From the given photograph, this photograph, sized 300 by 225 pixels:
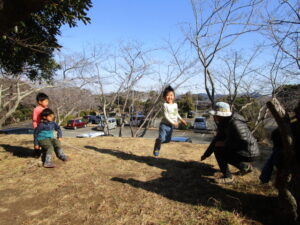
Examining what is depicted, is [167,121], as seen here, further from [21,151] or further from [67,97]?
[67,97]

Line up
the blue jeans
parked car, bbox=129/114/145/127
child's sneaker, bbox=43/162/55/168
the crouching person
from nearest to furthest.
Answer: child's sneaker, bbox=43/162/55/168
the crouching person
the blue jeans
parked car, bbox=129/114/145/127

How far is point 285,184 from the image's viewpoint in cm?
159

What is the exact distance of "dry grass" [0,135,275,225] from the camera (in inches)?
70.5

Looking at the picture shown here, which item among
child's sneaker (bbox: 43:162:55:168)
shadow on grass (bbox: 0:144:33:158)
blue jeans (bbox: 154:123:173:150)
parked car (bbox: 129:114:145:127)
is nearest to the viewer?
child's sneaker (bbox: 43:162:55:168)

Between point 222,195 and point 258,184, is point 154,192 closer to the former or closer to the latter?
point 222,195

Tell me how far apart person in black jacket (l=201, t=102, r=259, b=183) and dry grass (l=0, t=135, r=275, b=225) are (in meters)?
0.25

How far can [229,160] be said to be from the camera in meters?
2.51

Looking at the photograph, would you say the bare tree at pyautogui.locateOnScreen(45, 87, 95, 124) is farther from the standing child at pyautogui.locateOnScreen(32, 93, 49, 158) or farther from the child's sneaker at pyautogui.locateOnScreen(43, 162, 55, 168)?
the child's sneaker at pyautogui.locateOnScreen(43, 162, 55, 168)

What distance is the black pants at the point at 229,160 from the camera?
7.79ft

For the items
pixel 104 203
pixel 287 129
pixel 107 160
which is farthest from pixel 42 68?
pixel 287 129

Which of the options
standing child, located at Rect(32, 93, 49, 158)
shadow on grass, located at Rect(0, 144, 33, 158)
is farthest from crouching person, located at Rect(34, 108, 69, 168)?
shadow on grass, located at Rect(0, 144, 33, 158)

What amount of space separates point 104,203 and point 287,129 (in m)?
1.75

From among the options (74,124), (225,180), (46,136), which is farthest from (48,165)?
(74,124)

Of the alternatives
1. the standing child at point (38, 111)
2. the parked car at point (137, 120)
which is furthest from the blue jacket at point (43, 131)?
the parked car at point (137, 120)
